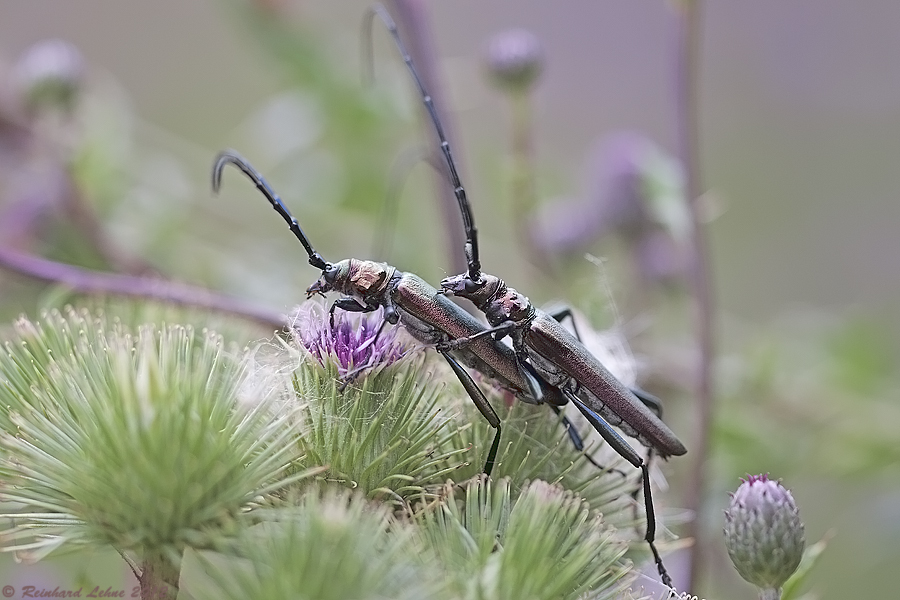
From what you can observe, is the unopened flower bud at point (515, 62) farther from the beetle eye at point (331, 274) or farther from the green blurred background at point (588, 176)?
the beetle eye at point (331, 274)

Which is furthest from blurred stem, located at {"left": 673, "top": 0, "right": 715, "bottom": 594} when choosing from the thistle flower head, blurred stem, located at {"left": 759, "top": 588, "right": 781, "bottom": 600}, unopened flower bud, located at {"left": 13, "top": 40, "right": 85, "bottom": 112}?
unopened flower bud, located at {"left": 13, "top": 40, "right": 85, "bottom": 112}

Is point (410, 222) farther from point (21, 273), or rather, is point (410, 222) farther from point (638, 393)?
point (638, 393)

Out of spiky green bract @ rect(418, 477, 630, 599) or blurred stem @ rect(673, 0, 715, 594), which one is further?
blurred stem @ rect(673, 0, 715, 594)

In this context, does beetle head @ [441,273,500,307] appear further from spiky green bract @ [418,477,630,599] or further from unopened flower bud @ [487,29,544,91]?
unopened flower bud @ [487,29,544,91]

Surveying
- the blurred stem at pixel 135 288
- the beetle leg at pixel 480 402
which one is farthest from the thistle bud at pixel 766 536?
the blurred stem at pixel 135 288

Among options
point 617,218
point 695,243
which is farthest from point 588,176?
point 695,243

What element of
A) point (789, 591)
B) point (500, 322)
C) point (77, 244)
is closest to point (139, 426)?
point (500, 322)
